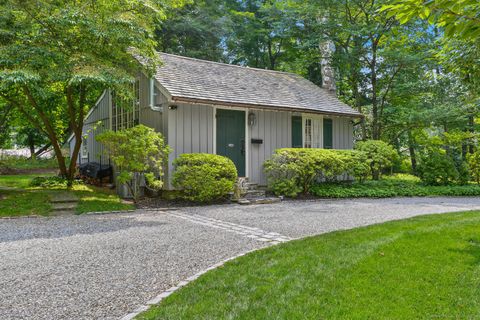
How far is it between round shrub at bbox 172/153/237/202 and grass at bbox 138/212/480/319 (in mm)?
4068

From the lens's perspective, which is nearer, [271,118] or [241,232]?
[241,232]

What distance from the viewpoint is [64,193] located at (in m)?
8.92

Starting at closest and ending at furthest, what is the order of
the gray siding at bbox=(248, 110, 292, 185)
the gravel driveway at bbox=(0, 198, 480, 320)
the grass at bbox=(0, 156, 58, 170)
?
1. the gravel driveway at bbox=(0, 198, 480, 320)
2. the gray siding at bbox=(248, 110, 292, 185)
3. the grass at bbox=(0, 156, 58, 170)

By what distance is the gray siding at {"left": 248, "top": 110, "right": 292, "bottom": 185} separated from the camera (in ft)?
35.3

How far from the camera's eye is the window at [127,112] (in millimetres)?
10318

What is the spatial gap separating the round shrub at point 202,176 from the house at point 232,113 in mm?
809

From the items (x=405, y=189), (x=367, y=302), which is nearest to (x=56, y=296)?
(x=367, y=302)

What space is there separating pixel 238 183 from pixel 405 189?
581 cm

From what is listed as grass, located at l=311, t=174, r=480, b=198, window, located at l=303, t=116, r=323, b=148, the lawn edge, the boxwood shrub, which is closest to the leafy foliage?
grass, located at l=311, t=174, r=480, b=198

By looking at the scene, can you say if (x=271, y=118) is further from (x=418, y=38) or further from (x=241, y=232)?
(x=418, y=38)

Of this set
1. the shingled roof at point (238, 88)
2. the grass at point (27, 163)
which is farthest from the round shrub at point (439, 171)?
the grass at point (27, 163)

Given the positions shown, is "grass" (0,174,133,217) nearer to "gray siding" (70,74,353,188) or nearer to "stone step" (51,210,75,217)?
"stone step" (51,210,75,217)

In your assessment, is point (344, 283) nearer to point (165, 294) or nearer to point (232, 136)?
point (165, 294)

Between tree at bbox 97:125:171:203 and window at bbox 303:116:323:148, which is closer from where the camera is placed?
tree at bbox 97:125:171:203
